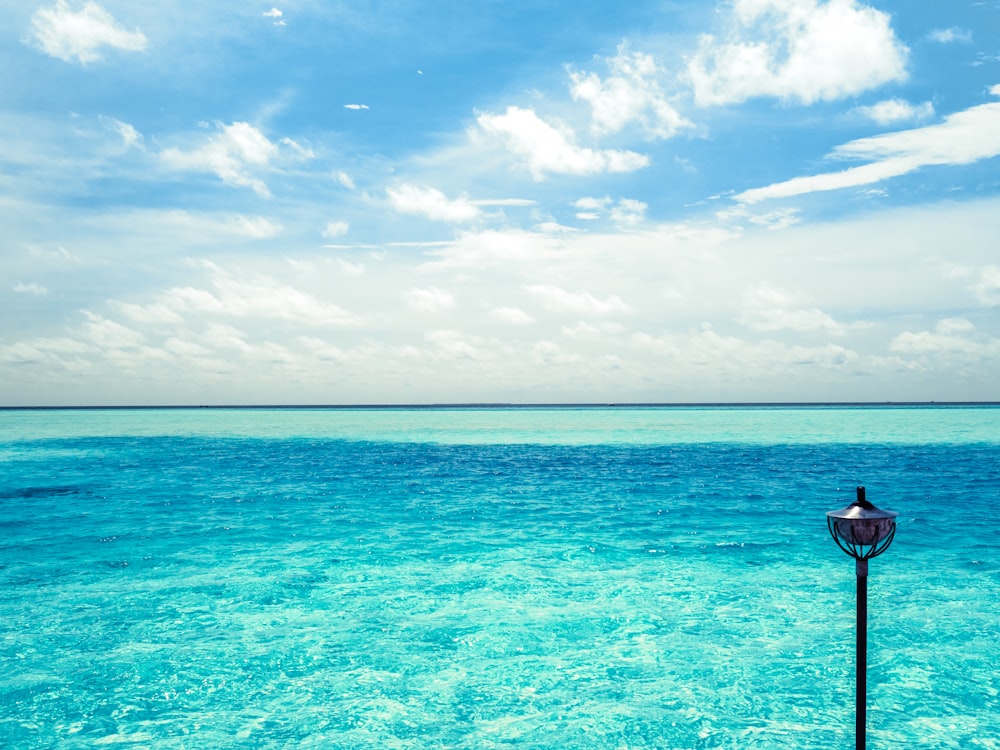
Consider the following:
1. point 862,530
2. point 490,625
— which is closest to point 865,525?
point 862,530

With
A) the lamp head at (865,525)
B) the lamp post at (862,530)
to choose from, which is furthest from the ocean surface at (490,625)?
the lamp head at (865,525)

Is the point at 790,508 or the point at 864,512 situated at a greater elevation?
the point at 864,512

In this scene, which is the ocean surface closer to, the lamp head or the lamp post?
the lamp post

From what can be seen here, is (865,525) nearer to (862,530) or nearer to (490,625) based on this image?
(862,530)

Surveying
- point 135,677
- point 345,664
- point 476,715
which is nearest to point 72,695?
point 135,677

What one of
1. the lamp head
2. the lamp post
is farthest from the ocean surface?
the lamp head

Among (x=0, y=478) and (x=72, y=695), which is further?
(x=0, y=478)

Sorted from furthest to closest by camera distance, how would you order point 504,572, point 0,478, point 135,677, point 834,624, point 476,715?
point 0,478 < point 504,572 < point 834,624 < point 135,677 < point 476,715

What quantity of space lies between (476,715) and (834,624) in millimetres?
8396

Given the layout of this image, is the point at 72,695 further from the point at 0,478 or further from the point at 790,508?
the point at 0,478

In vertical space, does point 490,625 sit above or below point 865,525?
below

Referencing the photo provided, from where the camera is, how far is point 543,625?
1473 centimetres

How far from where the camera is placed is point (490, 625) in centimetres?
1480

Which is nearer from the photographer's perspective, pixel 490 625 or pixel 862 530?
pixel 862 530
